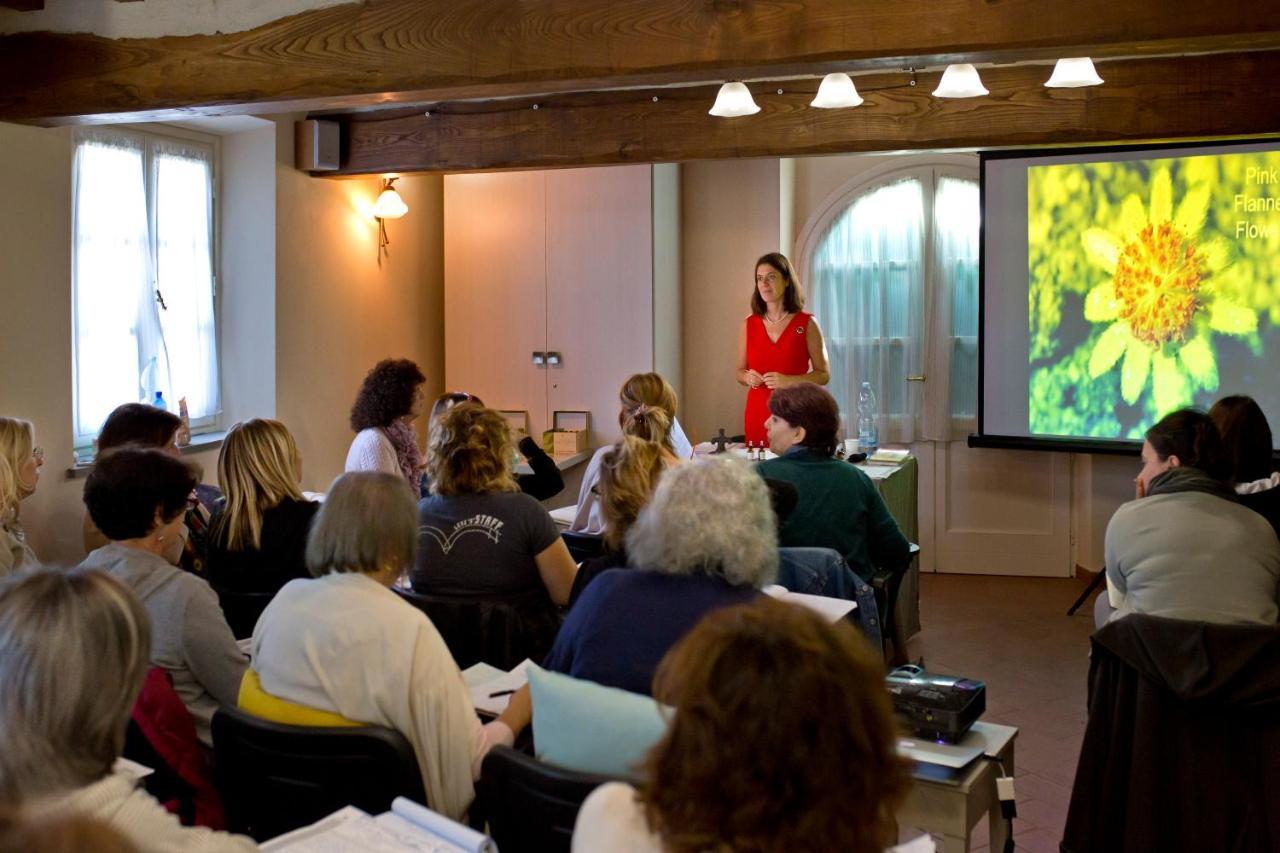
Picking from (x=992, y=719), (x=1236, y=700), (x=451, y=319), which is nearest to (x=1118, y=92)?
(x=992, y=719)

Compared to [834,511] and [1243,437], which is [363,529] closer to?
[834,511]

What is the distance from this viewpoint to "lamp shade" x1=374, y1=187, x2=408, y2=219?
Result: 6505mm

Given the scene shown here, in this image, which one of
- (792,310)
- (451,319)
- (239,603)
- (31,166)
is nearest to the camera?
(239,603)

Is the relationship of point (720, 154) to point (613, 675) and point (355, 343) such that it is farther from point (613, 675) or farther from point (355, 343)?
point (613, 675)

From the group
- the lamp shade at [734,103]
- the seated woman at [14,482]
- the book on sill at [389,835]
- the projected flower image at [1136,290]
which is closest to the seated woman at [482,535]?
the seated woman at [14,482]

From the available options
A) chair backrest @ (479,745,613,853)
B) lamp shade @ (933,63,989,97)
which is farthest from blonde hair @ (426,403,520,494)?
lamp shade @ (933,63,989,97)

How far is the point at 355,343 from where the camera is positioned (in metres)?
6.54

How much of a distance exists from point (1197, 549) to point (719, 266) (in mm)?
4652

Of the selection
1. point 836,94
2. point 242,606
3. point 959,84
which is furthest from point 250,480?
point 959,84

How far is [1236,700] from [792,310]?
372cm

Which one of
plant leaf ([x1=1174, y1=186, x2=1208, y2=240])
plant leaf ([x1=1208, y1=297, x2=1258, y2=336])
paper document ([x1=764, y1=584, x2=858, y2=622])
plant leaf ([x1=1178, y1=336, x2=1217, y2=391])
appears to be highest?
plant leaf ([x1=1174, y1=186, x2=1208, y2=240])

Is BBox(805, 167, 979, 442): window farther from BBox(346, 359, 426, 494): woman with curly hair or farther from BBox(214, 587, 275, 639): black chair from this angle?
BBox(214, 587, 275, 639): black chair

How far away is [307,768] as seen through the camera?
2.17m

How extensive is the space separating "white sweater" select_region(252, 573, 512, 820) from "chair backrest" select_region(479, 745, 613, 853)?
0.65ft
